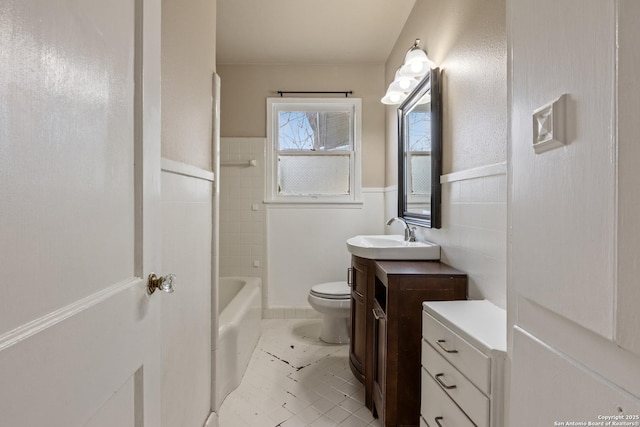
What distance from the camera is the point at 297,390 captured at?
79.3 inches

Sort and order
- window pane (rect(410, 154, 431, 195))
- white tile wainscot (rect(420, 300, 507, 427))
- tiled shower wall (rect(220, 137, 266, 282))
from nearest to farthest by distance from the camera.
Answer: white tile wainscot (rect(420, 300, 507, 427)), window pane (rect(410, 154, 431, 195)), tiled shower wall (rect(220, 137, 266, 282))

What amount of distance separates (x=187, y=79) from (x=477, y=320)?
1.40 m

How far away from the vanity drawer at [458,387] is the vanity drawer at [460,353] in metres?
0.02

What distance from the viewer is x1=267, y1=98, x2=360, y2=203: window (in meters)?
3.31

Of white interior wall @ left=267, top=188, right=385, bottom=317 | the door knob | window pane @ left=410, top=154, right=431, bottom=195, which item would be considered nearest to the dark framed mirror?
window pane @ left=410, top=154, right=431, bottom=195

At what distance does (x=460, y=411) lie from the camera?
1.03 m

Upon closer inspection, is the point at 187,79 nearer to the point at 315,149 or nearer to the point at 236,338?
the point at 236,338

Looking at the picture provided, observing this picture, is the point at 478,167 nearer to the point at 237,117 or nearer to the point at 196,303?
the point at 196,303

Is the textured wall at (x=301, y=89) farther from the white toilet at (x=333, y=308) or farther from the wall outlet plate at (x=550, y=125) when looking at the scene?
the wall outlet plate at (x=550, y=125)

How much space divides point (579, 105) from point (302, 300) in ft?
9.94

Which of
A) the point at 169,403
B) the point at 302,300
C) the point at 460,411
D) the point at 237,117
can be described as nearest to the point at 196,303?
the point at 169,403

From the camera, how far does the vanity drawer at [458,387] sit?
3.06 feet

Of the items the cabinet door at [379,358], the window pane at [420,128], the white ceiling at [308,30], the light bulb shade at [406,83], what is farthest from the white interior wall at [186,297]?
the white ceiling at [308,30]

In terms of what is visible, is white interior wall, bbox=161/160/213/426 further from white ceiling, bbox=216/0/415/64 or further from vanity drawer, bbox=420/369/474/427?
white ceiling, bbox=216/0/415/64
